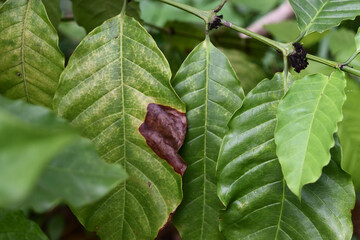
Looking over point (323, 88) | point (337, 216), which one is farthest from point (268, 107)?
point (337, 216)

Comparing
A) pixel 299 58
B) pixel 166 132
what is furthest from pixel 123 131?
pixel 299 58

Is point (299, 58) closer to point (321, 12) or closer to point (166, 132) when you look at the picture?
point (321, 12)

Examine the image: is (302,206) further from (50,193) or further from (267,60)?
(267,60)

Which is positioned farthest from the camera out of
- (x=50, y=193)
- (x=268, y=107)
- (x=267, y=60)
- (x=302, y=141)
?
(x=267, y=60)

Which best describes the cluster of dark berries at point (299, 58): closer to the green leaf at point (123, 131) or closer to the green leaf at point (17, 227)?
the green leaf at point (123, 131)

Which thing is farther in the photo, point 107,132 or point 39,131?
point 107,132

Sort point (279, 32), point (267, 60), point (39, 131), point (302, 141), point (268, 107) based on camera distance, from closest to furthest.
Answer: point (39, 131), point (302, 141), point (268, 107), point (279, 32), point (267, 60)
